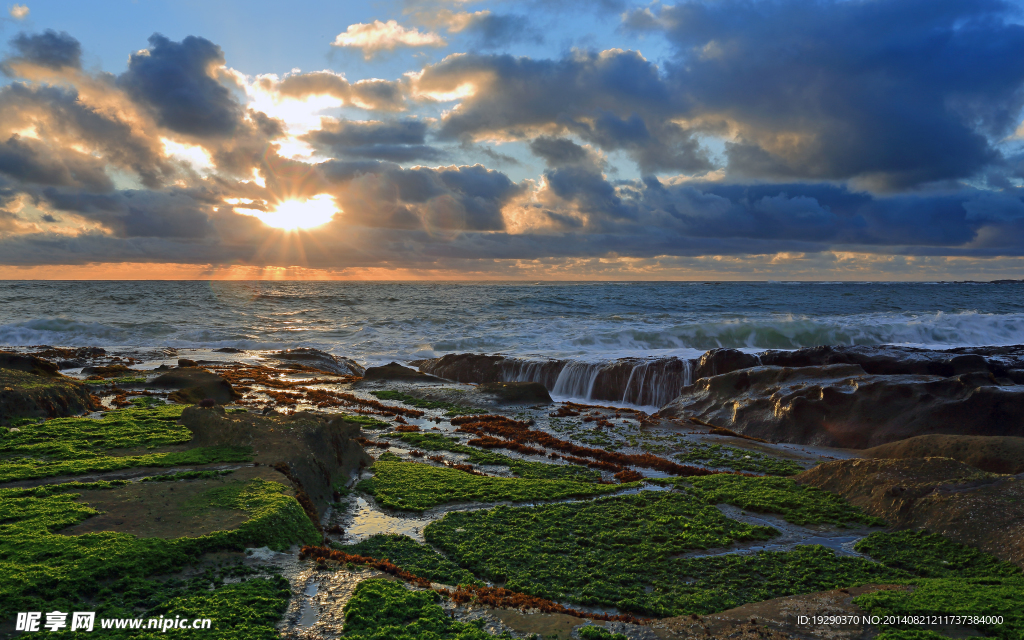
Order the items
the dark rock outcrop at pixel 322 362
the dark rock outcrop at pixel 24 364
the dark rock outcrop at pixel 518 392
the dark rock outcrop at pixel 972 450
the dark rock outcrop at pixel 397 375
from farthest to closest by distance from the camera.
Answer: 1. the dark rock outcrop at pixel 322 362
2. the dark rock outcrop at pixel 397 375
3. the dark rock outcrop at pixel 518 392
4. the dark rock outcrop at pixel 24 364
5. the dark rock outcrop at pixel 972 450

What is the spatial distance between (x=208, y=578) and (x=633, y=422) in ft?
59.6

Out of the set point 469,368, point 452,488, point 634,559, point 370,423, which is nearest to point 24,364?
point 370,423

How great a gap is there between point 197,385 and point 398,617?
22.2 m

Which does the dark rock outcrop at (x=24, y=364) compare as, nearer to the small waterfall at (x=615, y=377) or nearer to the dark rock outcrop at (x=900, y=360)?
the small waterfall at (x=615, y=377)

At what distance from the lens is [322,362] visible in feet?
131

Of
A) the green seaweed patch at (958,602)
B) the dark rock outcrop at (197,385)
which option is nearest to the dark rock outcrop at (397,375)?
the dark rock outcrop at (197,385)

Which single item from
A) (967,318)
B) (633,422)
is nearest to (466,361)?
(633,422)

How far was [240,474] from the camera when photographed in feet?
35.3

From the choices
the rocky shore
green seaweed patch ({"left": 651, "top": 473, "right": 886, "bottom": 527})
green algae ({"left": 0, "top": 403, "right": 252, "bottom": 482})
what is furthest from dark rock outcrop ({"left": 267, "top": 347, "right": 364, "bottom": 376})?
green seaweed patch ({"left": 651, "top": 473, "right": 886, "bottom": 527})

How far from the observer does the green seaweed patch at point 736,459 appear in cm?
1542

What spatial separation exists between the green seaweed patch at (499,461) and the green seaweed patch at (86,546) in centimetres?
718

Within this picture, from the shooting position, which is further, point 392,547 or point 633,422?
point 633,422

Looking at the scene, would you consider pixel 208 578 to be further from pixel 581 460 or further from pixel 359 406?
pixel 359 406

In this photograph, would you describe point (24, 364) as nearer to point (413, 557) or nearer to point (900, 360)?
point (413, 557)
